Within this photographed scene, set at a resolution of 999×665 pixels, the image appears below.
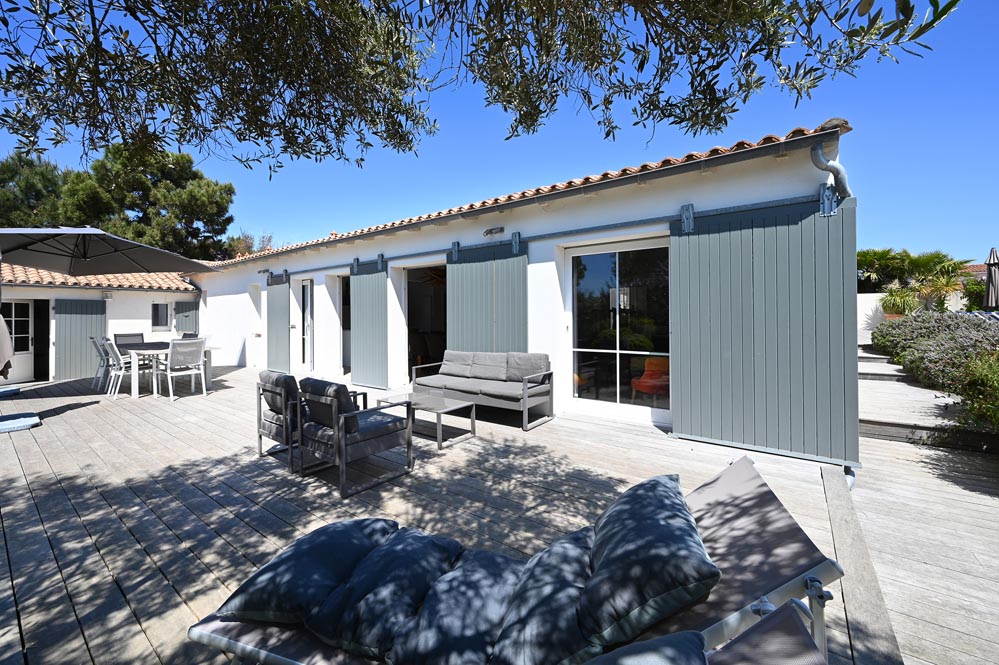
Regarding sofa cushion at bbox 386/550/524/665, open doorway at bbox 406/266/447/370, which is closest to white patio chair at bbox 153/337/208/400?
open doorway at bbox 406/266/447/370

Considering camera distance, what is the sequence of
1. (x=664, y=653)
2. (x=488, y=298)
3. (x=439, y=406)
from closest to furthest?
(x=664, y=653)
(x=439, y=406)
(x=488, y=298)

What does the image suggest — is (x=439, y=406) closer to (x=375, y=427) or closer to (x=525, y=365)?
(x=375, y=427)

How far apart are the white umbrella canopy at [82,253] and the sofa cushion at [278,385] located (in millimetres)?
3896

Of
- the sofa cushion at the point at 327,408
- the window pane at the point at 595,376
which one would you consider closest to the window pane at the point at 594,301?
the window pane at the point at 595,376

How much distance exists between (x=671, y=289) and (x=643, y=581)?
4.35 m

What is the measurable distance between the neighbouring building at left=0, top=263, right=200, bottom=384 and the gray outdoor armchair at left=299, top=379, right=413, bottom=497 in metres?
10.2

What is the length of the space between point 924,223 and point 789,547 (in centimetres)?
2440

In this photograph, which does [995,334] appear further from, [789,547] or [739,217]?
[789,547]

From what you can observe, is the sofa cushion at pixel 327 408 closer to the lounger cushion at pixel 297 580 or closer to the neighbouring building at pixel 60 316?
the lounger cushion at pixel 297 580

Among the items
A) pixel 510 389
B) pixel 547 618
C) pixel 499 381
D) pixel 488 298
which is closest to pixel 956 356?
pixel 510 389

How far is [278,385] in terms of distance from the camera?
4.01 meters

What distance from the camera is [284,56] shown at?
2.78 m

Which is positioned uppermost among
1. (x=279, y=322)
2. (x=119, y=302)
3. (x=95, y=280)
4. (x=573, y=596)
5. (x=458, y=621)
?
(x=95, y=280)

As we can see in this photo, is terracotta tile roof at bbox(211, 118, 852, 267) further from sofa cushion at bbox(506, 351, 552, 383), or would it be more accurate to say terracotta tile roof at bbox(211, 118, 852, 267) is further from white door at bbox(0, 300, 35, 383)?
white door at bbox(0, 300, 35, 383)
